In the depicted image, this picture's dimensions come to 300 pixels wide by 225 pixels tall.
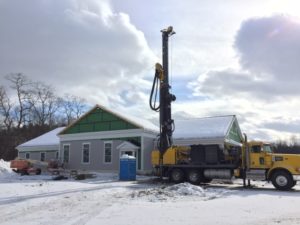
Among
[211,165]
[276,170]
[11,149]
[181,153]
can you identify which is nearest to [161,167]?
[181,153]

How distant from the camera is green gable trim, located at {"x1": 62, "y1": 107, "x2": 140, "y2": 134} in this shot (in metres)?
36.9

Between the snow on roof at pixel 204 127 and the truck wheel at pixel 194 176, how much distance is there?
8.52m

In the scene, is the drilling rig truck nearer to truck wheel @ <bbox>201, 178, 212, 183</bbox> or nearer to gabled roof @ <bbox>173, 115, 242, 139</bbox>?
truck wheel @ <bbox>201, 178, 212, 183</bbox>

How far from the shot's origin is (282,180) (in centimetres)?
2208

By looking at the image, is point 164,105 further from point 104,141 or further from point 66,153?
point 66,153

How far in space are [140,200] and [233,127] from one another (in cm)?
2579

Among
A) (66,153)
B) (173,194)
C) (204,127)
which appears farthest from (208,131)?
(173,194)

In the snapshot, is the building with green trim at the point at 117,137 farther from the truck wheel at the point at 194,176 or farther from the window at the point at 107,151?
the truck wheel at the point at 194,176

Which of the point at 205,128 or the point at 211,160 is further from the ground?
the point at 205,128

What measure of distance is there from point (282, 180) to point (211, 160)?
4.98 meters

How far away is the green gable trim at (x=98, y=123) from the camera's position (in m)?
36.9

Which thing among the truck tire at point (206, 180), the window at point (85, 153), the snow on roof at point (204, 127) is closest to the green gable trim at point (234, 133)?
the snow on roof at point (204, 127)

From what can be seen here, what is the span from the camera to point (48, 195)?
55.6ft

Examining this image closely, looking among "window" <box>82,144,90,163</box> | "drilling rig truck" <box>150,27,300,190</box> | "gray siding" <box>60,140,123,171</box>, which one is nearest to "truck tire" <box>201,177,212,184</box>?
"drilling rig truck" <box>150,27,300,190</box>
